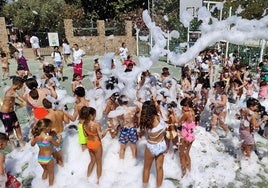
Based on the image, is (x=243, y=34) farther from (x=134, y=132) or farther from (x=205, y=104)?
(x=134, y=132)

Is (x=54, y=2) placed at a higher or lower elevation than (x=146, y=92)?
higher

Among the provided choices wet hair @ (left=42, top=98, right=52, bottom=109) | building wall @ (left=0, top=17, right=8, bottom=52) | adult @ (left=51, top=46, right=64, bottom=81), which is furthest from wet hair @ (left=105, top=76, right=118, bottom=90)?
building wall @ (left=0, top=17, right=8, bottom=52)

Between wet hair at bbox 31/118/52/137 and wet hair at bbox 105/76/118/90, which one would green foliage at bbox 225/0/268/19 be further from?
wet hair at bbox 31/118/52/137

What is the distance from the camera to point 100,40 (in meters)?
22.5

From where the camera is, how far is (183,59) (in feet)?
24.6

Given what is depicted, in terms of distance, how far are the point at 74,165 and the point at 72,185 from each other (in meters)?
0.63

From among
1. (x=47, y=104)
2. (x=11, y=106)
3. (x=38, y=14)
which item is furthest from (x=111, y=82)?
(x=38, y=14)

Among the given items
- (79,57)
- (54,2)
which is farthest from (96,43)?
(79,57)

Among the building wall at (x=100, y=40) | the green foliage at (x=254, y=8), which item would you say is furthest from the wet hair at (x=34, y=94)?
the green foliage at (x=254, y=8)

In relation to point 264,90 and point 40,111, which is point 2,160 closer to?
point 40,111

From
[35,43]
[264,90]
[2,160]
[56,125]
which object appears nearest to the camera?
[2,160]

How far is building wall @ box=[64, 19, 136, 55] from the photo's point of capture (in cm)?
Result: 2159

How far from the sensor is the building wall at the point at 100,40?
2159 centimetres

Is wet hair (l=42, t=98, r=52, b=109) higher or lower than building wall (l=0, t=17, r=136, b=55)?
lower
